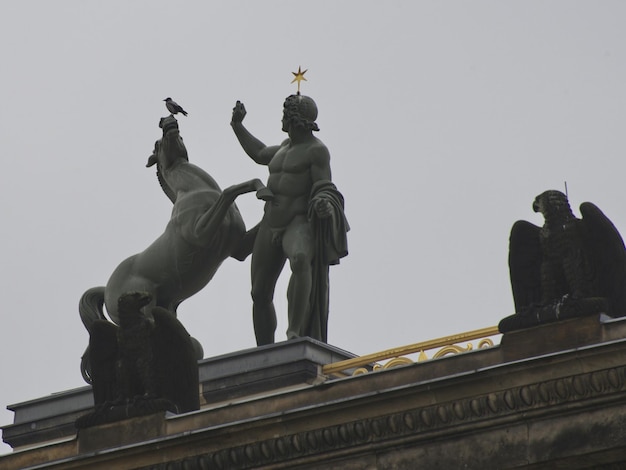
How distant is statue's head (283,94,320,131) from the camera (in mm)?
32438

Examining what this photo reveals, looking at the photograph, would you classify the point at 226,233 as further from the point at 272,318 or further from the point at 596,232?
the point at 596,232

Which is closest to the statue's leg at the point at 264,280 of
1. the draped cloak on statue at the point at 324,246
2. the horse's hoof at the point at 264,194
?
the horse's hoof at the point at 264,194

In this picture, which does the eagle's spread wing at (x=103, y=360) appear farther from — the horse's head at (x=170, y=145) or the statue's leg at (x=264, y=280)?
the horse's head at (x=170, y=145)

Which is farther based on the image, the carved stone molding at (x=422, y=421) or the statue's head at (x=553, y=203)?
the statue's head at (x=553, y=203)

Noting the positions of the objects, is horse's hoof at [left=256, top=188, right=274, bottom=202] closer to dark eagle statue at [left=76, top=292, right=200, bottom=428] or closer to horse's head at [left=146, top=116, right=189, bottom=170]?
horse's head at [left=146, top=116, right=189, bottom=170]

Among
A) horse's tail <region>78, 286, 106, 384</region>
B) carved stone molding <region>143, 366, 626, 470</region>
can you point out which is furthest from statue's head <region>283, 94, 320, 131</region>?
carved stone molding <region>143, 366, 626, 470</region>

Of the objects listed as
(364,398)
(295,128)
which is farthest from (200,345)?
(364,398)

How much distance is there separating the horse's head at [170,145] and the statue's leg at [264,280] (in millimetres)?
2177

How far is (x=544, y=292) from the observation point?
2688cm

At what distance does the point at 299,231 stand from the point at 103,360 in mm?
3759

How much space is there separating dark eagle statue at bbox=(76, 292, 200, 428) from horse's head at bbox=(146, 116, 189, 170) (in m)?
4.71

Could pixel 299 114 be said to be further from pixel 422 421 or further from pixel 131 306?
pixel 422 421

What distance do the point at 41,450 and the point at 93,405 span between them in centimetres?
216

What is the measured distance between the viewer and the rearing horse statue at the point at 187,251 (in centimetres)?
3288
